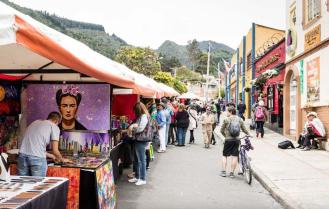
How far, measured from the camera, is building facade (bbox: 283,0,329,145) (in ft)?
46.6

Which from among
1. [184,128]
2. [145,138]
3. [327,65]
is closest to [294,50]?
[327,65]

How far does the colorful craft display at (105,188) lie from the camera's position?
5793 mm

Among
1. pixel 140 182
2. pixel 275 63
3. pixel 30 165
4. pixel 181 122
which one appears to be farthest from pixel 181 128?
pixel 30 165

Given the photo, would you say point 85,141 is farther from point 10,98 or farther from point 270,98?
point 270,98

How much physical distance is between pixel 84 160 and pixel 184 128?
10.1 metres

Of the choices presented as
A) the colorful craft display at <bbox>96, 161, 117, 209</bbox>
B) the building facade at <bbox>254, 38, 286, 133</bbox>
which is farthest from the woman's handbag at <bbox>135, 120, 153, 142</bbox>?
the building facade at <bbox>254, 38, 286, 133</bbox>

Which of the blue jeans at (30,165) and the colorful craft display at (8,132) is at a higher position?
the colorful craft display at (8,132)

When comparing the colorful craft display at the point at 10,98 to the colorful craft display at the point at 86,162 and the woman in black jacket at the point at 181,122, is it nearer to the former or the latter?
the colorful craft display at the point at 86,162

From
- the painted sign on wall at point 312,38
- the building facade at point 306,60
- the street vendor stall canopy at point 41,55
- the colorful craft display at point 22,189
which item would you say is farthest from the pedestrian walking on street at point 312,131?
the colorful craft display at point 22,189

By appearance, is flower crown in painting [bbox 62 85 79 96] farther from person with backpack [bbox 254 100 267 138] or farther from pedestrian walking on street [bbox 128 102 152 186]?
person with backpack [bbox 254 100 267 138]

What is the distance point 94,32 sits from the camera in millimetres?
151375

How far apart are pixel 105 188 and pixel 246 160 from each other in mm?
4478

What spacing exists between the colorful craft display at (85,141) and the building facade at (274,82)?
49.8 feet

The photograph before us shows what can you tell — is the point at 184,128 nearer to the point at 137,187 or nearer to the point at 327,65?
the point at 327,65
